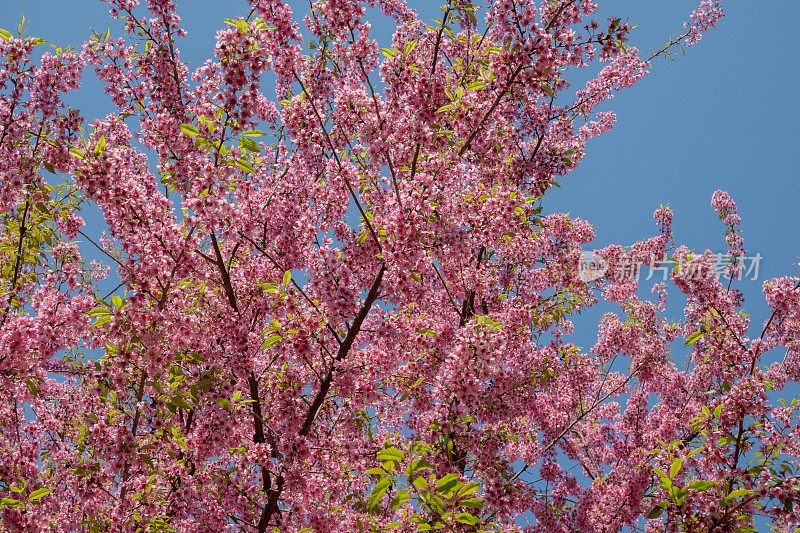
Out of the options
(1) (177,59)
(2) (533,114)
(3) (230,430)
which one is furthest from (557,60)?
(3) (230,430)

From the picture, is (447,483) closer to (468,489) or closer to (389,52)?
(468,489)

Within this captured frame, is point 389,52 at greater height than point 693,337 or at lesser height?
greater

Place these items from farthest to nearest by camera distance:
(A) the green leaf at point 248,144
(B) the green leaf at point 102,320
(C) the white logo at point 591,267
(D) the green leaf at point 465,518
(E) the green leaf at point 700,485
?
(C) the white logo at point 591,267 → (A) the green leaf at point 248,144 → (E) the green leaf at point 700,485 → (B) the green leaf at point 102,320 → (D) the green leaf at point 465,518

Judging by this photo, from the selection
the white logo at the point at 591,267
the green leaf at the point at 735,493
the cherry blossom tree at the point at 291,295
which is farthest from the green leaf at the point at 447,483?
the white logo at the point at 591,267

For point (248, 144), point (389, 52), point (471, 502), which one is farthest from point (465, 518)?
A: point (389, 52)

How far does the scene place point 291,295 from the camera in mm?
6348

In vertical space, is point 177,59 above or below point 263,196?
above

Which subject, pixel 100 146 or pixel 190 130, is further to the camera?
pixel 190 130

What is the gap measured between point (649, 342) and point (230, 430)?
32.0 feet

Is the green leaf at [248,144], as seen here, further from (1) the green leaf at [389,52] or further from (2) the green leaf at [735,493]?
(2) the green leaf at [735,493]

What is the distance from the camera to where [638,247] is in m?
14.8

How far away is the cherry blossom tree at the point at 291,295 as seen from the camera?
5.85 metres

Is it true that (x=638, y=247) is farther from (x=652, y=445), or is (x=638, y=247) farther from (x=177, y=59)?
(x=177, y=59)

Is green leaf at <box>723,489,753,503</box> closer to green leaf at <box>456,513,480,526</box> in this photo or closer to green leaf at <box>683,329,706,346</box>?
green leaf at <box>683,329,706,346</box>
